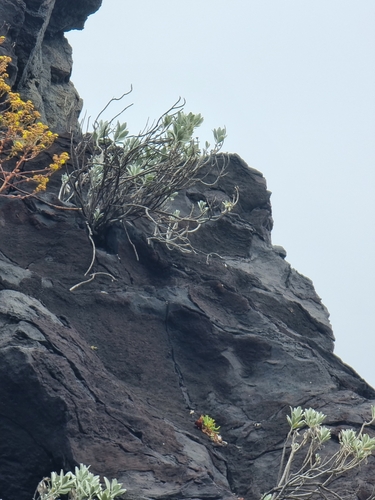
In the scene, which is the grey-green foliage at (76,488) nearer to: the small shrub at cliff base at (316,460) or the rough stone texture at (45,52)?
the small shrub at cliff base at (316,460)

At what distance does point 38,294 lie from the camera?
23.6 feet

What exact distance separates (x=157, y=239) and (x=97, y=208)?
2.88 ft

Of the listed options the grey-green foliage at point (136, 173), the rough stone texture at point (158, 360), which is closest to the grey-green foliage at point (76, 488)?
the rough stone texture at point (158, 360)

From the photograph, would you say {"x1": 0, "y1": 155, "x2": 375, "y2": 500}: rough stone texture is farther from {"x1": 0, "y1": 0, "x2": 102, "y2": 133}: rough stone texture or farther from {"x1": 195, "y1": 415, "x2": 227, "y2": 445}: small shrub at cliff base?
{"x1": 0, "y1": 0, "x2": 102, "y2": 133}: rough stone texture

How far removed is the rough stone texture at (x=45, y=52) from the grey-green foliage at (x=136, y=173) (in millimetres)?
669

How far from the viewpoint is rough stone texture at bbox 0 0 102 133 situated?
373 inches

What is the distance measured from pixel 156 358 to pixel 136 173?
2.34 metres

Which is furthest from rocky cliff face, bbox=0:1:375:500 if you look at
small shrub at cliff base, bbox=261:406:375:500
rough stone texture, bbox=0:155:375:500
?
small shrub at cliff base, bbox=261:406:375:500

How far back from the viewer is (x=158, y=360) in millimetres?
7508

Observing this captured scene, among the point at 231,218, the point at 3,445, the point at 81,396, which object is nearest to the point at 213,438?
the point at 81,396

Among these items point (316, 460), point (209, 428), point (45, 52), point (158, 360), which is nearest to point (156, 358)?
point (158, 360)

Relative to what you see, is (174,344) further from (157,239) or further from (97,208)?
(97,208)

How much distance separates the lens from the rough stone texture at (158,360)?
5402 millimetres

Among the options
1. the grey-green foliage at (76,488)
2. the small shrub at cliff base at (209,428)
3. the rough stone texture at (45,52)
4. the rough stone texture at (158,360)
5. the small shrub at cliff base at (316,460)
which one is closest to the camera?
the grey-green foliage at (76,488)
